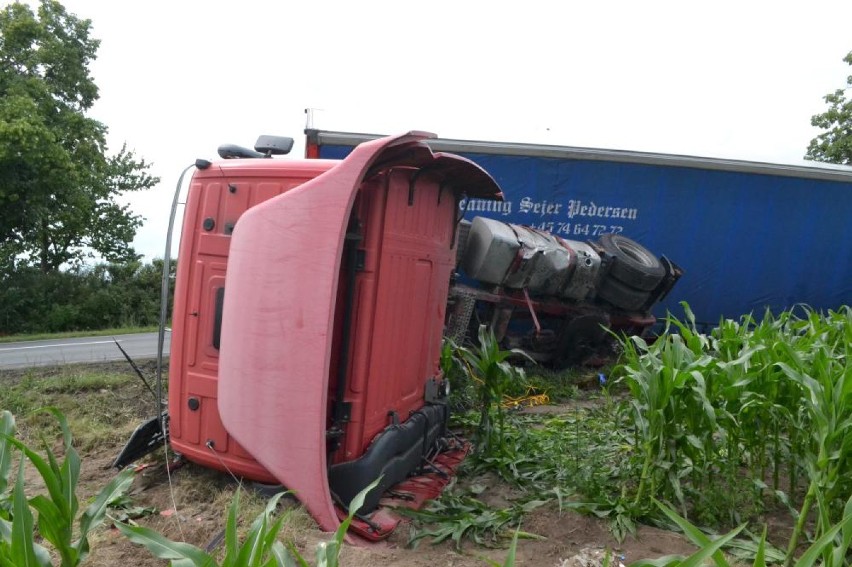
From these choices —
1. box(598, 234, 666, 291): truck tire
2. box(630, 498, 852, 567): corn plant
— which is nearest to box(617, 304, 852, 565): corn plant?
box(630, 498, 852, 567): corn plant

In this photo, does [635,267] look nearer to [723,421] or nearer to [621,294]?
[621,294]

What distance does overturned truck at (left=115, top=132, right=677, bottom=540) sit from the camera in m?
3.33

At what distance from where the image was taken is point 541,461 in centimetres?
469

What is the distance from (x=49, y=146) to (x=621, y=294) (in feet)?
58.6

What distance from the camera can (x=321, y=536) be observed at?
3254 mm

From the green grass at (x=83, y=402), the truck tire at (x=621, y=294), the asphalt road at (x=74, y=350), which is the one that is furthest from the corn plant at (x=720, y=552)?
the asphalt road at (x=74, y=350)

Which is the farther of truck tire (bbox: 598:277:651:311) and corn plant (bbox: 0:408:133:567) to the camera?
truck tire (bbox: 598:277:651:311)

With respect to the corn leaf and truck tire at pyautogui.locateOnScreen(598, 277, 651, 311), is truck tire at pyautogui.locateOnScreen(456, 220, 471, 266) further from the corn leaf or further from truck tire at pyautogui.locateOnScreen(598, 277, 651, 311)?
the corn leaf

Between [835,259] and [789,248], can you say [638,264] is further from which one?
[835,259]

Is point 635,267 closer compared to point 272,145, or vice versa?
point 272,145

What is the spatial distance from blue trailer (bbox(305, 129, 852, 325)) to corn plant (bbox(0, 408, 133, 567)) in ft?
23.6

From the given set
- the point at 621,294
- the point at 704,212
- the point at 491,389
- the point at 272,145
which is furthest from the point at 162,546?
the point at 704,212

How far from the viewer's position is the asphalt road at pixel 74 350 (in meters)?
11.3

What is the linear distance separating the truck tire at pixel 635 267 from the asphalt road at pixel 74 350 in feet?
22.3
